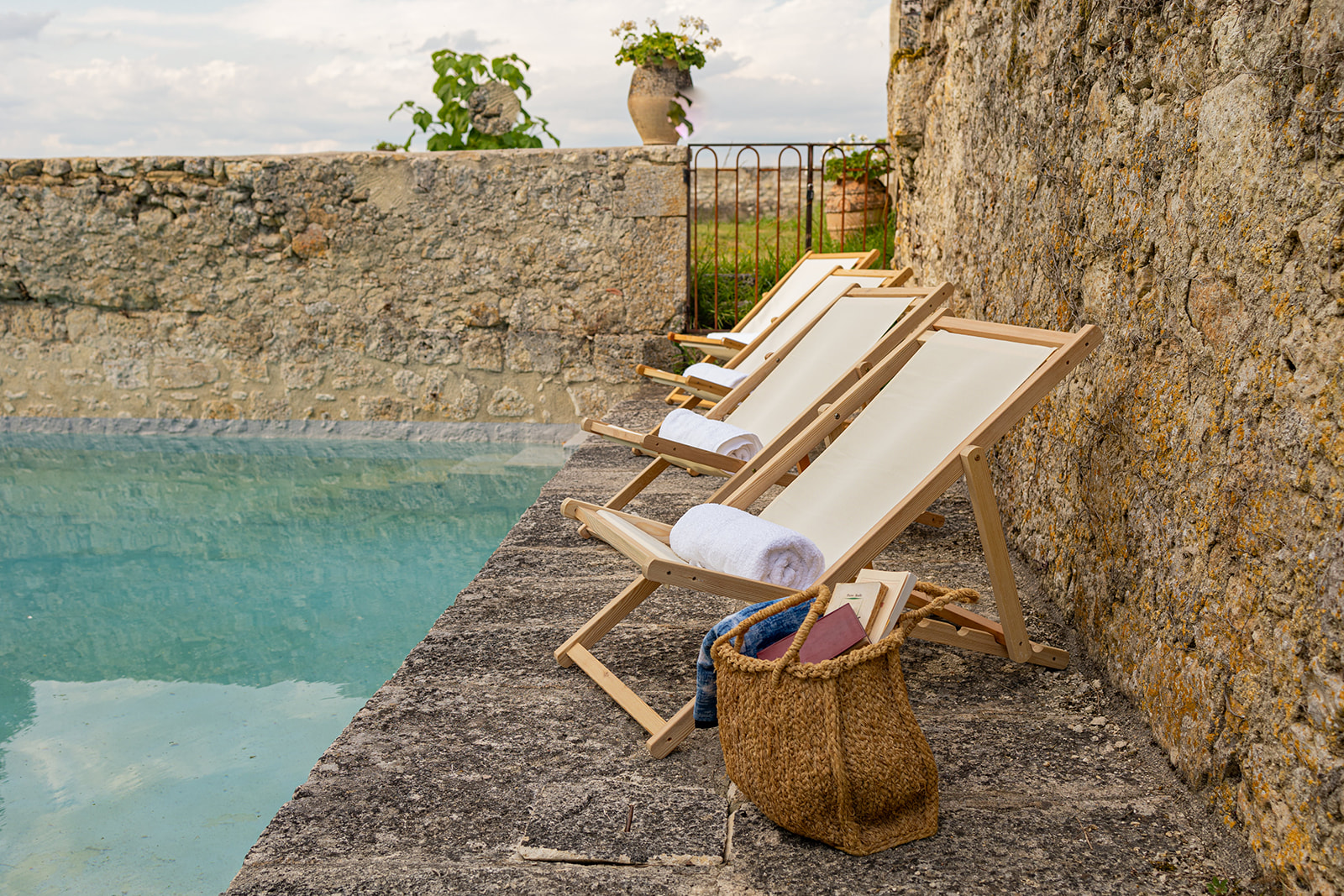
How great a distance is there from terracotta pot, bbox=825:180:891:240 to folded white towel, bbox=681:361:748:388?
245cm

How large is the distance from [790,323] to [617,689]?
2355 millimetres

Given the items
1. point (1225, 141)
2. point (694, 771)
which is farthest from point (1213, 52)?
point (694, 771)

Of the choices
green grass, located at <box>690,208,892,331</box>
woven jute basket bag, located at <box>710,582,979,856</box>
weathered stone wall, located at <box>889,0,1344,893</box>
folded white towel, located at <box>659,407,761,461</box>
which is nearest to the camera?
weathered stone wall, located at <box>889,0,1344,893</box>

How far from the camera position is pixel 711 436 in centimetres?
264

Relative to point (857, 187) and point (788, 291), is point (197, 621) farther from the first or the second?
point (857, 187)

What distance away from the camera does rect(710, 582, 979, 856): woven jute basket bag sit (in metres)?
A: 1.36

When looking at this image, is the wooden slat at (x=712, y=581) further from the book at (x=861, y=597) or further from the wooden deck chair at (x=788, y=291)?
the wooden deck chair at (x=788, y=291)

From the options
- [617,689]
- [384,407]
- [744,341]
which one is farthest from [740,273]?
[617,689]

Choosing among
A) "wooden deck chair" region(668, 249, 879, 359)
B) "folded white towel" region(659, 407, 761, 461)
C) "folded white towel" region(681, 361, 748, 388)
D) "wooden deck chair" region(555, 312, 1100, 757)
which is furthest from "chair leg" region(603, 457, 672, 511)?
"wooden deck chair" region(668, 249, 879, 359)

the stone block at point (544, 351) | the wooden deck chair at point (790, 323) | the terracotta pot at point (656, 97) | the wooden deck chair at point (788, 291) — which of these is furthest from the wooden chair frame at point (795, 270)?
the terracotta pot at point (656, 97)

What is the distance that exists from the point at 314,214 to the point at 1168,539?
17.3 ft

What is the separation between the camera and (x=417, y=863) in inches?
55.4

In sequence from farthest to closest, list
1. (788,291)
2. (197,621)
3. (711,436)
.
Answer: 1. (788,291)
2. (197,621)
3. (711,436)

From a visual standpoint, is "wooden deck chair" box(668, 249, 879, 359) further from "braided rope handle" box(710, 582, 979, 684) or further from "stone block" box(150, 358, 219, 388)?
"stone block" box(150, 358, 219, 388)
